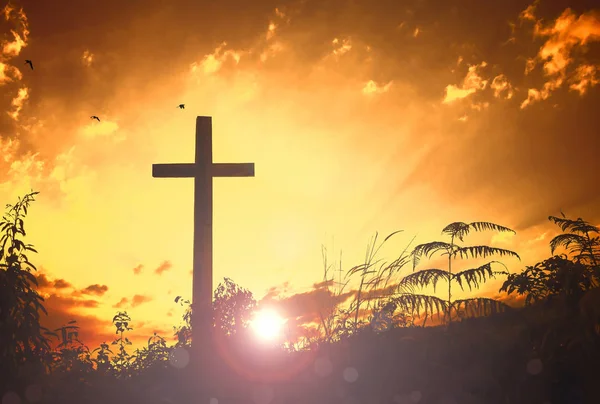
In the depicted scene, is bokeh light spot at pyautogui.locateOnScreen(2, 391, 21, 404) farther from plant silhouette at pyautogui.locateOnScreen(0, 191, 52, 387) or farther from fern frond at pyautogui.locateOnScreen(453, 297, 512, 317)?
fern frond at pyautogui.locateOnScreen(453, 297, 512, 317)

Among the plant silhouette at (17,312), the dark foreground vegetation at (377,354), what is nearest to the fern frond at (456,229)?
the dark foreground vegetation at (377,354)

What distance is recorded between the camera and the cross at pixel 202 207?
30.7 ft

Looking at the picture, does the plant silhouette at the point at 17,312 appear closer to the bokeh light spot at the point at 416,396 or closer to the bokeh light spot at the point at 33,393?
the bokeh light spot at the point at 33,393

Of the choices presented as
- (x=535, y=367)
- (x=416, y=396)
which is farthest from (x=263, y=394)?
(x=535, y=367)

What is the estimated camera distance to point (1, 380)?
22.4ft

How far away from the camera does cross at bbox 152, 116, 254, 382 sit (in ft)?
30.7

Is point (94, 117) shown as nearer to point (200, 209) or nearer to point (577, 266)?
point (200, 209)

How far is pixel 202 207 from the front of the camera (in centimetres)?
1052

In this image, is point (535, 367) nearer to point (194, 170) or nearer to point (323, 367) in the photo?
point (323, 367)

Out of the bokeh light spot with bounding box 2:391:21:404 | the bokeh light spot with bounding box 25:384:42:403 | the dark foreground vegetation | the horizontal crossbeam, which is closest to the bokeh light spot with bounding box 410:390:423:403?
the dark foreground vegetation

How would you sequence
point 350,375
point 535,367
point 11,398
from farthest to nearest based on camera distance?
point 11,398
point 350,375
point 535,367

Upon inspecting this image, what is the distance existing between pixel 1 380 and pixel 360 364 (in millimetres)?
4163

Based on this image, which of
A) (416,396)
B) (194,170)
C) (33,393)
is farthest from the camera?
(194,170)

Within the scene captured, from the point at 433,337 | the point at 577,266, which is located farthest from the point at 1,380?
the point at 577,266
